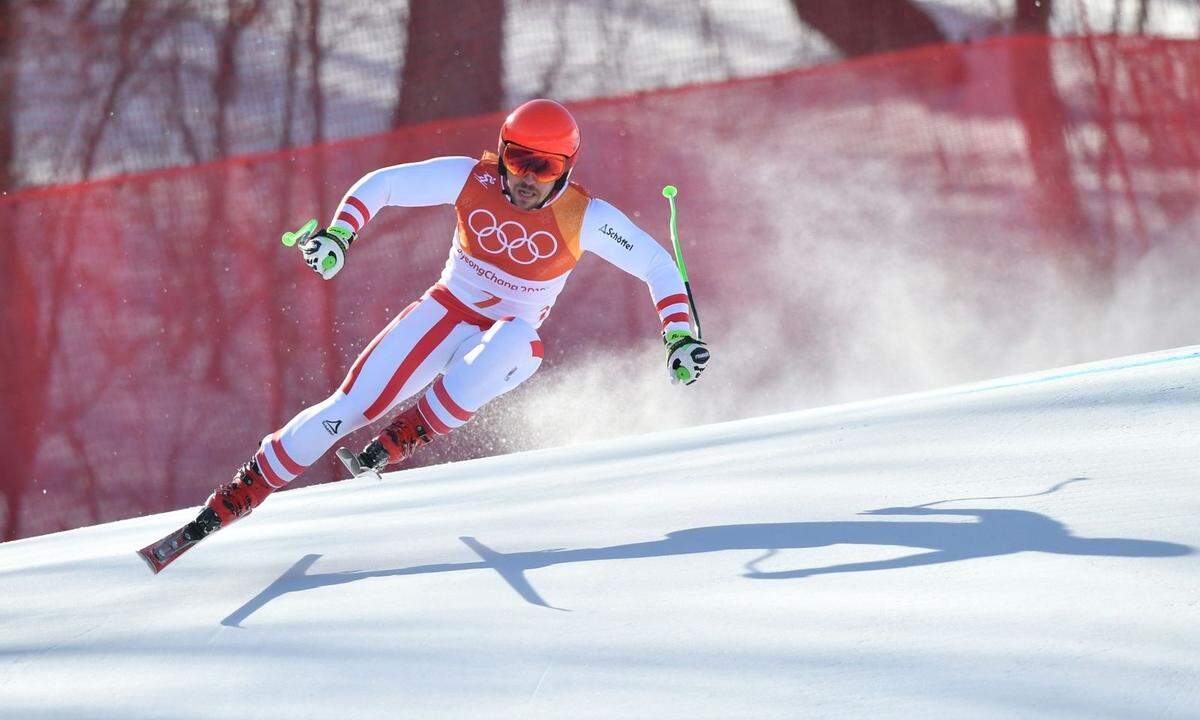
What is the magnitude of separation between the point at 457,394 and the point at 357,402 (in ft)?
1.15

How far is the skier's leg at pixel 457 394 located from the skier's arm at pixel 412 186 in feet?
1.81

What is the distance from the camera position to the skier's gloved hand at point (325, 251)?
3.84 meters

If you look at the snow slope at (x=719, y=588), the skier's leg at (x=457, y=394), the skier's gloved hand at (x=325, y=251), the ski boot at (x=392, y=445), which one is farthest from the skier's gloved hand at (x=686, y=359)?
the skier's gloved hand at (x=325, y=251)

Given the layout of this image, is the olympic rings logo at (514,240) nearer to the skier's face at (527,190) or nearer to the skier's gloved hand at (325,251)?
the skier's face at (527,190)

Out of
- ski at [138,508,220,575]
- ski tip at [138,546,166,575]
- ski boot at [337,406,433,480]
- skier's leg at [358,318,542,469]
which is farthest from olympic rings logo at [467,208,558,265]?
ski tip at [138,546,166,575]

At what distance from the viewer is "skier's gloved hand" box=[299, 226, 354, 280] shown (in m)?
3.84

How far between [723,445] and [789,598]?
189 cm

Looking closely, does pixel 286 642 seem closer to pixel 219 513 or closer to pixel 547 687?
pixel 547 687

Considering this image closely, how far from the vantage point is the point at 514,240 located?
4062 mm

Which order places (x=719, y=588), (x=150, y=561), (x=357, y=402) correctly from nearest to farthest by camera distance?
(x=719, y=588)
(x=150, y=561)
(x=357, y=402)

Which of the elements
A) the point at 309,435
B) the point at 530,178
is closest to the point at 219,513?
the point at 309,435

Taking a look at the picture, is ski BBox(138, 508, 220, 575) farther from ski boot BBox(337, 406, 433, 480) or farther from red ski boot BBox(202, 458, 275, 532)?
ski boot BBox(337, 406, 433, 480)

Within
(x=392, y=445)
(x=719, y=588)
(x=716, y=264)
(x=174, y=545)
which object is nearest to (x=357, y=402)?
(x=392, y=445)

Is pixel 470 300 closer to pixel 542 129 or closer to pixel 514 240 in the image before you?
pixel 514 240
